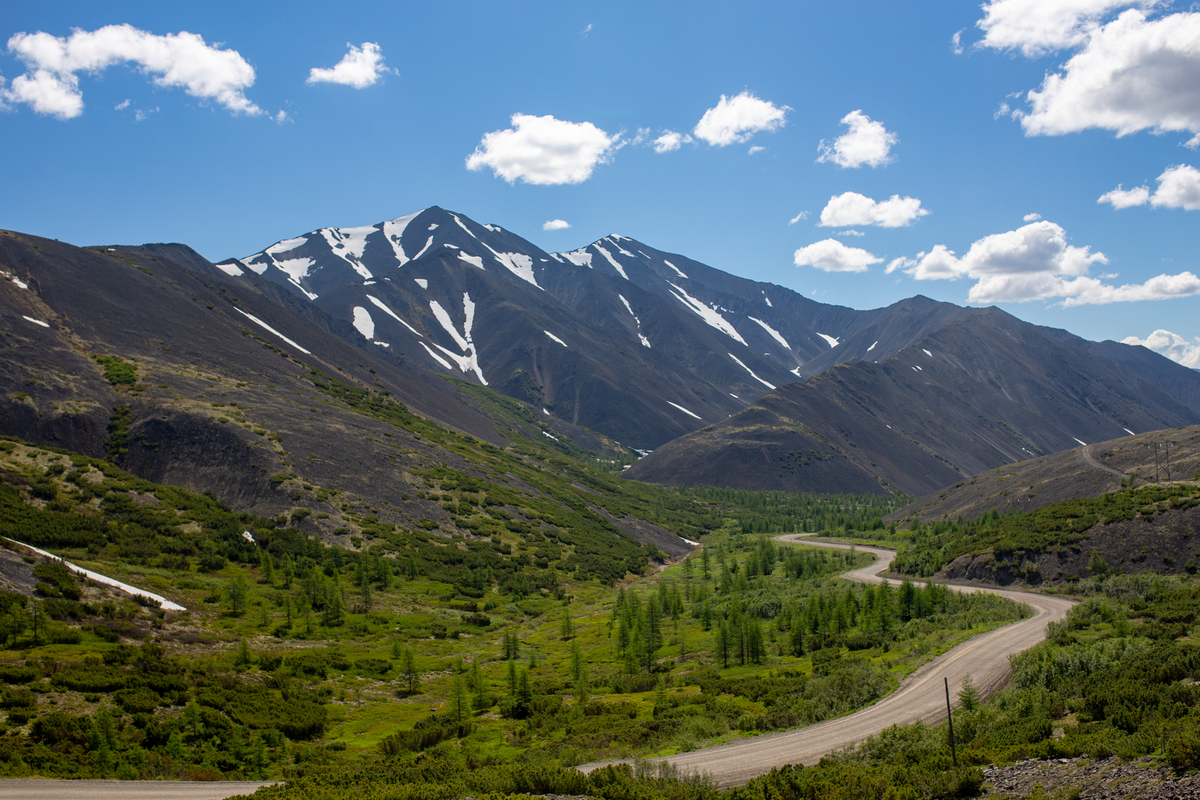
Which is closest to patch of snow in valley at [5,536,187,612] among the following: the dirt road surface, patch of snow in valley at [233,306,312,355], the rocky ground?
the dirt road surface

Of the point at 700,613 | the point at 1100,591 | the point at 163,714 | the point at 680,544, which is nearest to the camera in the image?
the point at 163,714

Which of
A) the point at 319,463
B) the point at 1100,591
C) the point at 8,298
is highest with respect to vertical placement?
the point at 8,298

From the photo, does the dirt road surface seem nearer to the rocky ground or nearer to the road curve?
the road curve

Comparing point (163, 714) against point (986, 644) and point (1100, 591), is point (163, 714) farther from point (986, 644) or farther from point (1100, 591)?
point (1100, 591)

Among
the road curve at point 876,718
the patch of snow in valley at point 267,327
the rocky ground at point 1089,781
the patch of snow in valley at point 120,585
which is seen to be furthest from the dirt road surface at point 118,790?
the patch of snow in valley at point 267,327

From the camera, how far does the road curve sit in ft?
79.9

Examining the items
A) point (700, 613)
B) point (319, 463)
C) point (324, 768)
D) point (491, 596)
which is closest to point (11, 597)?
point (324, 768)

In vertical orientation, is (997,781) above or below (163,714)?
above

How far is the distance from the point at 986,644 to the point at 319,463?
75703 millimetres

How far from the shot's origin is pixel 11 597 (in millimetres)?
36375

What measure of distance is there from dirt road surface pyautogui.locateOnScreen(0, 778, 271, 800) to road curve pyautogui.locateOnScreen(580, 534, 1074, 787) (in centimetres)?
1343

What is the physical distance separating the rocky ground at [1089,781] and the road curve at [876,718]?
7265 millimetres

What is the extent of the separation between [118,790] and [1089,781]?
1172 inches

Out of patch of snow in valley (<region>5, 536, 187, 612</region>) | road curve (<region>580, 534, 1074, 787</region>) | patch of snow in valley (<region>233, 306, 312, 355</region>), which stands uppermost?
patch of snow in valley (<region>233, 306, 312, 355</region>)
